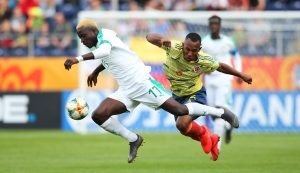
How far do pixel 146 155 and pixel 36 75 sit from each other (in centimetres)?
885

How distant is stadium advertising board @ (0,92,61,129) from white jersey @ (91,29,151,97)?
1025 centimetres

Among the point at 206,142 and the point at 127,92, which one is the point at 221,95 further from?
the point at 127,92

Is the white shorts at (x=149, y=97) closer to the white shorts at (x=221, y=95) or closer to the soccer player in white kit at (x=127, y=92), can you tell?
the soccer player in white kit at (x=127, y=92)

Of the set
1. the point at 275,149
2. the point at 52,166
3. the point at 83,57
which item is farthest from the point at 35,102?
the point at 83,57

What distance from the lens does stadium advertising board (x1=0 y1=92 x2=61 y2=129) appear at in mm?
22156

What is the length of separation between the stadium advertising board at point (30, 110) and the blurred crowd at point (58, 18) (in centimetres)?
158

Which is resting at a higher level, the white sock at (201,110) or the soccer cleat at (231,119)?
the white sock at (201,110)

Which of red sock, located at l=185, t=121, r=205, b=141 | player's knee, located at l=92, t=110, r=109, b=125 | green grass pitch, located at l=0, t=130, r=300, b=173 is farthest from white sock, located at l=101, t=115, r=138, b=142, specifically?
red sock, located at l=185, t=121, r=205, b=141

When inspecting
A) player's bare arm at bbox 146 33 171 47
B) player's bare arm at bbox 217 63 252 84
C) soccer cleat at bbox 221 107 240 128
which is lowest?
soccer cleat at bbox 221 107 240 128

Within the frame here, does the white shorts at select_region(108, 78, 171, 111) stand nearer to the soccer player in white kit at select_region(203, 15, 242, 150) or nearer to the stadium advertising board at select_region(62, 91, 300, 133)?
the soccer player in white kit at select_region(203, 15, 242, 150)

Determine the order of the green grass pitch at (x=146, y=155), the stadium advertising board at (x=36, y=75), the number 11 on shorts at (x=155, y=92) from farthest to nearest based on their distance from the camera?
the stadium advertising board at (x=36, y=75)
the number 11 on shorts at (x=155, y=92)
the green grass pitch at (x=146, y=155)

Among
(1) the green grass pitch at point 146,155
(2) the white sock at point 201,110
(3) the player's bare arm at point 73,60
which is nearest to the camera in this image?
(3) the player's bare arm at point 73,60

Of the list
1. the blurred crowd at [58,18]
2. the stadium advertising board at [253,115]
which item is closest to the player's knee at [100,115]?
the stadium advertising board at [253,115]

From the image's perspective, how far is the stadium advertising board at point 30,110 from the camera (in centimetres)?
2216
